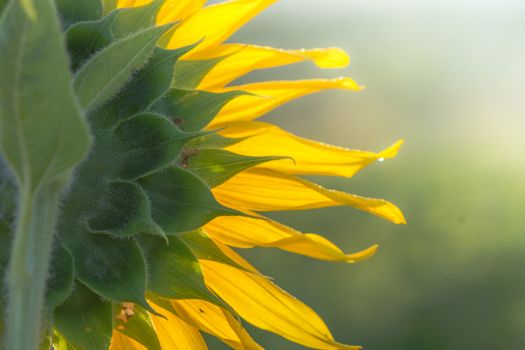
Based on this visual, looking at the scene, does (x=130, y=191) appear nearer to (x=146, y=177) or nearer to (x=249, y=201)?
(x=146, y=177)

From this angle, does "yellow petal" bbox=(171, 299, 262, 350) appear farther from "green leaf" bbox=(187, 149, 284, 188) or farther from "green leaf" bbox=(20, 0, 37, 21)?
"green leaf" bbox=(20, 0, 37, 21)

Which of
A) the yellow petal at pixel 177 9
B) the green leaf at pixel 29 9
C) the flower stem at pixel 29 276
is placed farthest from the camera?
the yellow petal at pixel 177 9

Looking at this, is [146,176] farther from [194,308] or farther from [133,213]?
[194,308]

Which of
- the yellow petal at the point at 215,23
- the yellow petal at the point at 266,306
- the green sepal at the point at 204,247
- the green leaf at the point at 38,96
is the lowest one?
the yellow petal at the point at 266,306

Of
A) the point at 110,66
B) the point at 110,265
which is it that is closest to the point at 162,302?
the point at 110,265

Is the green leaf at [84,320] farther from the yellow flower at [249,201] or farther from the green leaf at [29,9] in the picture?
the green leaf at [29,9]

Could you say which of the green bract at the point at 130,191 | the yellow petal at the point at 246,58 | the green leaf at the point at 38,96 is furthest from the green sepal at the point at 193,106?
the green leaf at the point at 38,96
